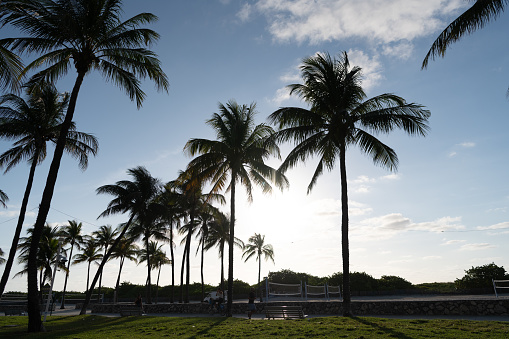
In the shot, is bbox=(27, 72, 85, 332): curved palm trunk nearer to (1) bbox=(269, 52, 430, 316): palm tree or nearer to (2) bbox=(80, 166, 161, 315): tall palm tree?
(1) bbox=(269, 52, 430, 316): palm tree

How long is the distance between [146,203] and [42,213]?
20.2 meters

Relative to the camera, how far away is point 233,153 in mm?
22406

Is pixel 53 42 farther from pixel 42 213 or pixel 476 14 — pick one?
pixel 476 14

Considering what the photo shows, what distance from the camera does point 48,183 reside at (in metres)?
13.8

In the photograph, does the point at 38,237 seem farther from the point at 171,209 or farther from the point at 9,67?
the point at 171,209

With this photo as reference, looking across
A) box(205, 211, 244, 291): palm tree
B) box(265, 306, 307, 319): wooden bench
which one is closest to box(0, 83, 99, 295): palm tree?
box(265, 306, 307, 319): wooden bench

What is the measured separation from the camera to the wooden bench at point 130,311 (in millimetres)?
23017

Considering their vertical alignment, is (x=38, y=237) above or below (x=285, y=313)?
above

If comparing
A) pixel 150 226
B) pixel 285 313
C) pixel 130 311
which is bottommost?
pixel 130 311

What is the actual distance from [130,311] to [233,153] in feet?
40.3

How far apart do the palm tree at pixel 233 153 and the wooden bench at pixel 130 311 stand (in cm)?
905

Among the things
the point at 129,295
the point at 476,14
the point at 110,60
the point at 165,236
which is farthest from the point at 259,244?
the point at 476,14

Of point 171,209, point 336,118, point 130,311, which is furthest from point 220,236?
point 336,118

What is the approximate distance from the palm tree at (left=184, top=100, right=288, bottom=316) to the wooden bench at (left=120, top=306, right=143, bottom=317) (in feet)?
29.7
